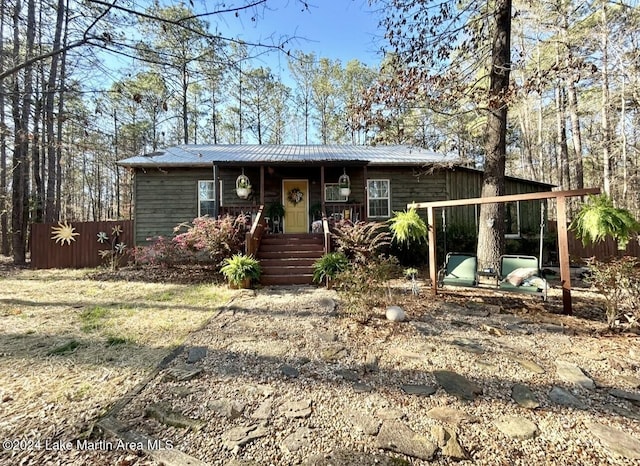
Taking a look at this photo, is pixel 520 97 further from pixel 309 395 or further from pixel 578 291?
pixel 309 395

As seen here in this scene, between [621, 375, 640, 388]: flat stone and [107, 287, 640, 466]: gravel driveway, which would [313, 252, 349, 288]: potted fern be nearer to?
[107, 287, 640, 466]: gravel driveway

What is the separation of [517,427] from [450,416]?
427mm

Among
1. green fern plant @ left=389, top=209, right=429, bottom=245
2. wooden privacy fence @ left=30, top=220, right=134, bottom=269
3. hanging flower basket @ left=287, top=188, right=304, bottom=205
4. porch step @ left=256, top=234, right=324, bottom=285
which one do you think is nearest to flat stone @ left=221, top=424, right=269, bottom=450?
green fern plant @ left=389, top=209, right=429, bottom=245

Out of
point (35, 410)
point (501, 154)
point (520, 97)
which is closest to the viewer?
point (35, 410)

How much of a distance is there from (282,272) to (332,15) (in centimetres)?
500

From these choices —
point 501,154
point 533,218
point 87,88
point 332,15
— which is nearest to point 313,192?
point 501,154

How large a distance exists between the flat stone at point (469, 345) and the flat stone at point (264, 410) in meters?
2.25

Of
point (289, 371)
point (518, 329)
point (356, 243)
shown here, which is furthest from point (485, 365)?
point (356, 243)

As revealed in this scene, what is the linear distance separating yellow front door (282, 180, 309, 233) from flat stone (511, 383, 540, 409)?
823cm

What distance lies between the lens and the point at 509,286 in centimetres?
489

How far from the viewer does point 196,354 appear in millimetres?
3180

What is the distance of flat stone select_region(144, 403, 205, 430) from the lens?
203 centimetres

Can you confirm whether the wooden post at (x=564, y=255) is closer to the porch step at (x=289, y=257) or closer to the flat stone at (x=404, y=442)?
the flat stone at (x=404, y=442)

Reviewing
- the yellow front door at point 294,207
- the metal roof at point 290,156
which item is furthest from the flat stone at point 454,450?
the yellow front door at point 294,207
